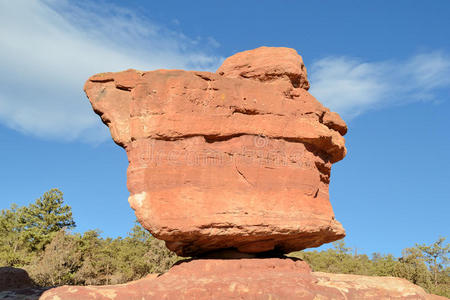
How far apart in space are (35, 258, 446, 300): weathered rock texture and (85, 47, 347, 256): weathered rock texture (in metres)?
0.75

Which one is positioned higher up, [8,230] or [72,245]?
[8,230]

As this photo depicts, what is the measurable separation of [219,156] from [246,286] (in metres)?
3.73

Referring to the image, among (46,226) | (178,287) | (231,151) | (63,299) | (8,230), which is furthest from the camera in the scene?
(8,230)

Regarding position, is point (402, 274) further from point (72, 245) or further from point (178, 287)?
point (72, 245)

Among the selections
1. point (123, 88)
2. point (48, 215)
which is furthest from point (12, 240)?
point (123, 88)

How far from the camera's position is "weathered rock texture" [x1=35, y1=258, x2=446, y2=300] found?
10117 millimetres

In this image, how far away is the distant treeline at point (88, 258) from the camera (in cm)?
2628

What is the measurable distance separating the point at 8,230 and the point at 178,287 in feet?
118

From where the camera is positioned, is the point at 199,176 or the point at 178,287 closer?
the point at 178,287

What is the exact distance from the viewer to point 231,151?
476 inches

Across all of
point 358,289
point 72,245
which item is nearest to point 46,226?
point 72,245

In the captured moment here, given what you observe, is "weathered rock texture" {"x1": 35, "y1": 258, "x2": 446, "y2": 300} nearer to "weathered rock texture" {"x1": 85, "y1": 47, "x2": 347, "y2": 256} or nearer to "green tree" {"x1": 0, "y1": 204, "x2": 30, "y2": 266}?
"weathered rock texture" {"x1": 85, "y1": 47, "x2": 347, "y2": 256}

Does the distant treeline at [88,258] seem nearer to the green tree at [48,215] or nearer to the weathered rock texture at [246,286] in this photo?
the green tree at [48,215]

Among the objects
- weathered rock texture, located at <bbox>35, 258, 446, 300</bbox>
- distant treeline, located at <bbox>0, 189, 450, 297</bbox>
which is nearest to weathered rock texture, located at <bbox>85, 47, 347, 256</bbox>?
weathered rock texture, located at <bbox>35, 258, 446, 300</bbox>
